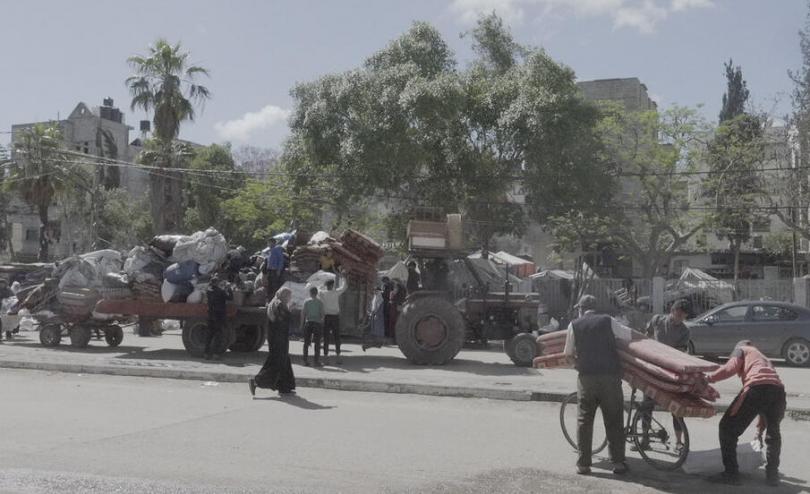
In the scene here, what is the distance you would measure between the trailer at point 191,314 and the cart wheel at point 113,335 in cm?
221

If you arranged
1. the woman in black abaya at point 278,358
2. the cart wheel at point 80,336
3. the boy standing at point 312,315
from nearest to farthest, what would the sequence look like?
the woman in black abaya at point 278,358 → the boy standing at point 312,315 → the cart wheel at point 80,336

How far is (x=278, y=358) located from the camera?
11.3 metres

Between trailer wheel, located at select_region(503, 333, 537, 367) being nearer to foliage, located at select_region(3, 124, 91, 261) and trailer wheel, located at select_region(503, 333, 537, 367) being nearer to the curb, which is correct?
the curb

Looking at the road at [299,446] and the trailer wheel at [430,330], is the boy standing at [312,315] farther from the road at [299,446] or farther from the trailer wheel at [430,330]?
the road at [299,446]

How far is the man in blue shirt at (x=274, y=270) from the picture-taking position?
49.6ft

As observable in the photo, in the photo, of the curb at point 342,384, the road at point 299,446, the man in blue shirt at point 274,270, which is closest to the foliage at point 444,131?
the man in blue shirt at point 274,270

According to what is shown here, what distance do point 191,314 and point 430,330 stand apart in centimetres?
476

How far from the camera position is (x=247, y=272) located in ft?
53.7

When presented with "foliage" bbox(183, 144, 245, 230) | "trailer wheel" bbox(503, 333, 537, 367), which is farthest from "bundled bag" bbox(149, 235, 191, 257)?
"foliage" bbox(183, 144, 245, 230)

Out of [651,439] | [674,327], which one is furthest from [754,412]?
[674,327]

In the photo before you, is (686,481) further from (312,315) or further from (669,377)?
(312,315)

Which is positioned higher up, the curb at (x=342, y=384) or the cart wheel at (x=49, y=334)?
the cart wheel at (x=49, y=334)

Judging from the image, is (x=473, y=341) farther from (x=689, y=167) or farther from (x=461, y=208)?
(x=689, y=167)

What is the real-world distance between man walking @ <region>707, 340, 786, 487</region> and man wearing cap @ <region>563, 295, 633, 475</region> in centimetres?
82
